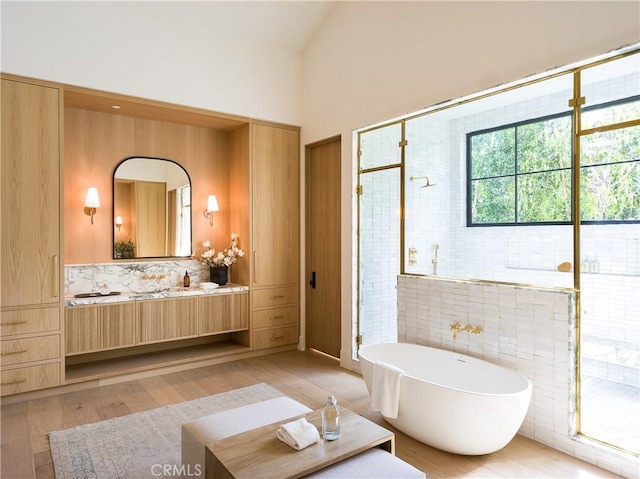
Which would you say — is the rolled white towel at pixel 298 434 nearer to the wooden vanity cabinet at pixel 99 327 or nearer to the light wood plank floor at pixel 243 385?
the light wood plank floor at pixel 243 385

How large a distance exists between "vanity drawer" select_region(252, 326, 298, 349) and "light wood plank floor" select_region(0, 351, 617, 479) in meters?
0.14

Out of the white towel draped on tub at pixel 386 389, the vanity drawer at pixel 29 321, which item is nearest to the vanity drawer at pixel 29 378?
the vanity drawer at pixel 29 321

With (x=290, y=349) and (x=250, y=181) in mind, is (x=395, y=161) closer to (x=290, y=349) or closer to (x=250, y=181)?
(x=250, y=181)

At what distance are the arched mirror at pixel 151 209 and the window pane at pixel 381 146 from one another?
6.73 ft

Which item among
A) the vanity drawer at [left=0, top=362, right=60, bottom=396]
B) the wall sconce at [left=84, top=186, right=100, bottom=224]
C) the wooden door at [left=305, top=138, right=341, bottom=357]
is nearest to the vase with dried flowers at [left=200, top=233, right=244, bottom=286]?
the wooden door at [left=305, top=138, right=341, bottom=357]

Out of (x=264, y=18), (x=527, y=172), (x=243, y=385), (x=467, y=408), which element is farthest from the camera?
(x=264, y=18)

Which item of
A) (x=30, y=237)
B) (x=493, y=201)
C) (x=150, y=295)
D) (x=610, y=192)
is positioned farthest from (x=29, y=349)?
(x=610, y=192)

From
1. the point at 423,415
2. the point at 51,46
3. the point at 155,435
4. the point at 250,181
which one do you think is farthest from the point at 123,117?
the point at 423,415

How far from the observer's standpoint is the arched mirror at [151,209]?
14.4ft

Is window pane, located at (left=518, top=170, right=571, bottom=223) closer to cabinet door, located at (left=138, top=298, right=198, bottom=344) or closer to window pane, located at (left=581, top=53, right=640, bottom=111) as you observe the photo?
window pane, located at (left=581, top=53, right=640, bottom=111)

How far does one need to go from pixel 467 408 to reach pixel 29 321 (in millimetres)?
3387

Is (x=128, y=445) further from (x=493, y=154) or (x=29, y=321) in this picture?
(x=493, y=154)

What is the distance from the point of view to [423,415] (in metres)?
2.63

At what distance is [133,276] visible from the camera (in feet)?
14.6
